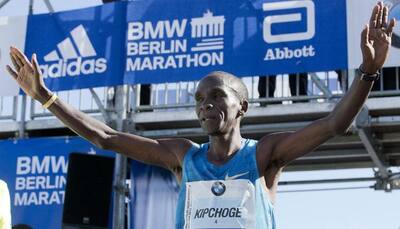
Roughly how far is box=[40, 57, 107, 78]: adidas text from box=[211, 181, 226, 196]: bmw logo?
510 cm

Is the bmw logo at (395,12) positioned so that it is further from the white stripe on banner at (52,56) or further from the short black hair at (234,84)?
the short black hair at (234,84)

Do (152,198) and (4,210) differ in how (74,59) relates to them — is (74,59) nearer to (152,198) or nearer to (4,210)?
(152,198)

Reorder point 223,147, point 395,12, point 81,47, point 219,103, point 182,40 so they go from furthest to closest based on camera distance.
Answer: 1. point 81,47
2. point 182,40
3. point 395,12
4. point 223,147
5. point 219,103

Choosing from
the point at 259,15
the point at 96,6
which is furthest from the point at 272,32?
the point at 96,6

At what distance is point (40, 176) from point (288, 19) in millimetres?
2909

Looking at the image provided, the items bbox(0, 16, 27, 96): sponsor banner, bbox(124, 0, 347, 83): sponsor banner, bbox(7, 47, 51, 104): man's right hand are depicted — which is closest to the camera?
bbox(7, 47, 51, 104): man's right hand

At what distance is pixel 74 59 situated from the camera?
8.34 m

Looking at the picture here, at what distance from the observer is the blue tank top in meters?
3.20

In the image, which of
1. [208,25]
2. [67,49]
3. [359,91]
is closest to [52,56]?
[67,49]

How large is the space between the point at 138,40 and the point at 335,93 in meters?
1.95

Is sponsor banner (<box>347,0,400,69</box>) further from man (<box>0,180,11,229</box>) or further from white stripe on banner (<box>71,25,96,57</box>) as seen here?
man (<box>0,180,11,229</box>)

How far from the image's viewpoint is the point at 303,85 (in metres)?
8.00

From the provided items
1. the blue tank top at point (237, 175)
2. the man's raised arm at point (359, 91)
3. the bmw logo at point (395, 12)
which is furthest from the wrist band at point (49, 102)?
the bmw logo at point (395, 12)

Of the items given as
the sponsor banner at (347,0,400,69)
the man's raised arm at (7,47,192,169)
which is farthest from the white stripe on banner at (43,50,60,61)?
the man's raised arm at (7,47,192,169)
